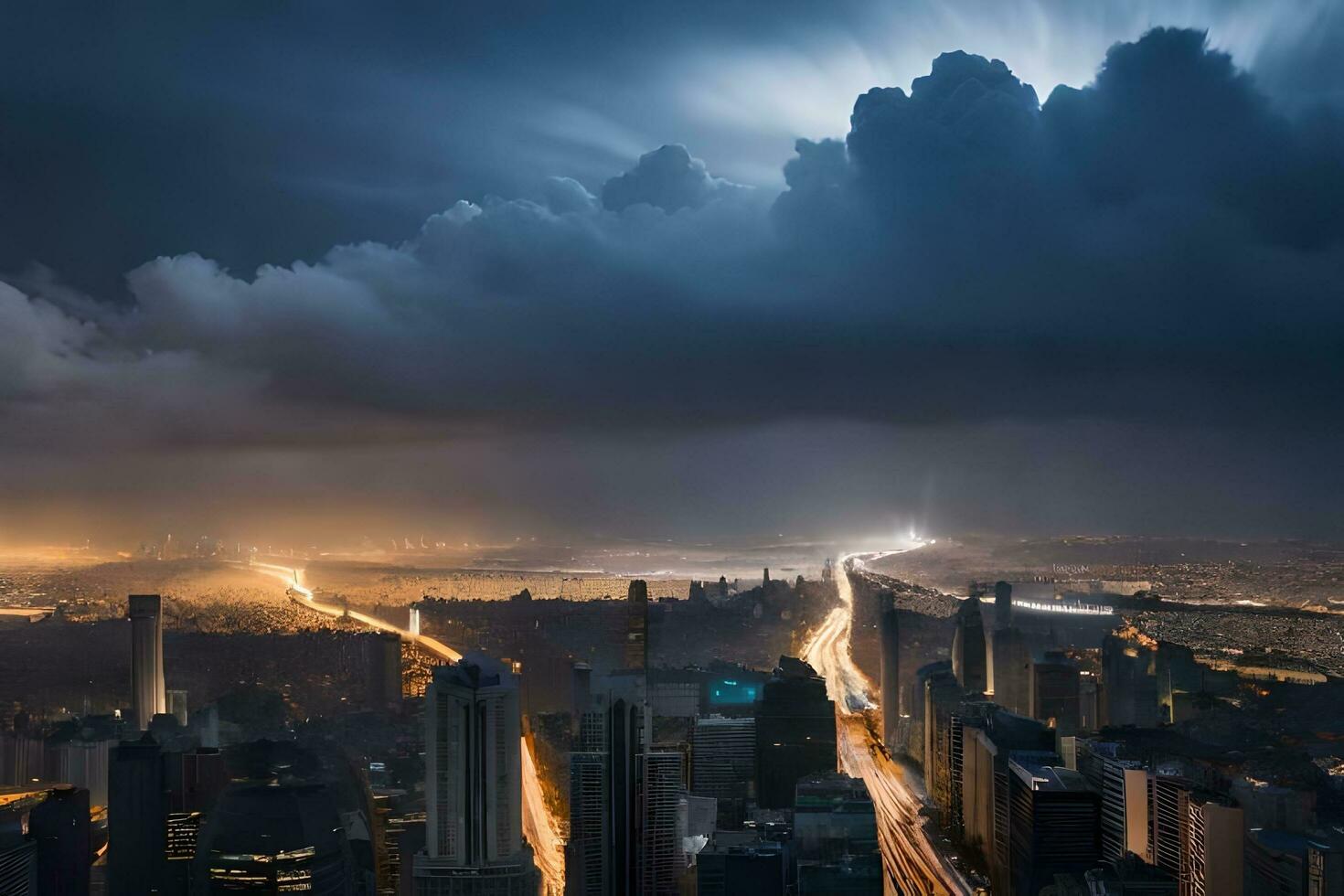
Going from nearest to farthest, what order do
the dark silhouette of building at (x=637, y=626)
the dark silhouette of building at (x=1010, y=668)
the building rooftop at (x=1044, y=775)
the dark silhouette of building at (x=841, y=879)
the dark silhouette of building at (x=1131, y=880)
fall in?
1. the dark silhouette of building at (x=1131, y=880)
2. the dark silhouette of building at (x=841, y=879)
3. the building rooftop at (x=1044, y=775)
4. the dark silhouette of building at (x=637, y=626)
5. the dark silhouette of building at (x=1010, y=668)

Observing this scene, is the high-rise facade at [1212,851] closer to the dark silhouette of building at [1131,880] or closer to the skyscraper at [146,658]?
the dark silhouette of building at [1131,880]

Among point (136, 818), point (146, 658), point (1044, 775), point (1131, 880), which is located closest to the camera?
point (1131, 880)

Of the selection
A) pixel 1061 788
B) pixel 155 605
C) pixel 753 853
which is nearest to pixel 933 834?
pixel 1061 788

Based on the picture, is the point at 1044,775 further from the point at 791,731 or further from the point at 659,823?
the point at 659,823

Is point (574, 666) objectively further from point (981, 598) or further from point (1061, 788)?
point (981, 598)

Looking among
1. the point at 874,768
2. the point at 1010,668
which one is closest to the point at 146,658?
the point at 874,768


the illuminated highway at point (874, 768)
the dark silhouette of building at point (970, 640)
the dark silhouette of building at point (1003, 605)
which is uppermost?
the dark silhouette of building at point (1003, 605)

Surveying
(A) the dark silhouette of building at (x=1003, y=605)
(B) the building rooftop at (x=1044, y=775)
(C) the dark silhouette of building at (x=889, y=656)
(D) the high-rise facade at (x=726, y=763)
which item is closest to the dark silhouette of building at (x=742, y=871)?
(D) the high-rise facade at (x=726, y=763)
